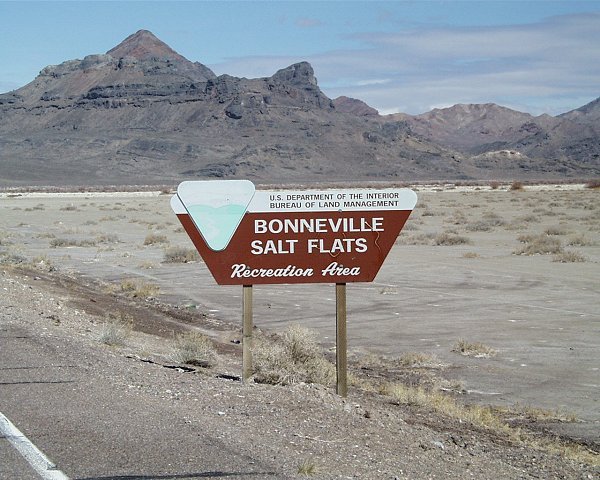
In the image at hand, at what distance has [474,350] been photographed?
14445 millimetres

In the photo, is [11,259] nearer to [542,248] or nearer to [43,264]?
[43,264]

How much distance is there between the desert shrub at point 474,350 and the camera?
47.0 feet

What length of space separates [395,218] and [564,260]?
20.6m

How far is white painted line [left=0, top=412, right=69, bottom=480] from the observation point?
6074 millimetres

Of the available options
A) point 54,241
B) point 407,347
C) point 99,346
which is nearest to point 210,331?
point 407,347

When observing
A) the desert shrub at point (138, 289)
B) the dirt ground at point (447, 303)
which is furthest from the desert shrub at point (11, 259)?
the desert shrub at point (138, 289)

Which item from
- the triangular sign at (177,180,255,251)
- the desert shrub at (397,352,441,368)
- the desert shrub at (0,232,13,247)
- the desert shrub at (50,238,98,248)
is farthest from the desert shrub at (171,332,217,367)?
the desert shrub at (50,238,98,248)

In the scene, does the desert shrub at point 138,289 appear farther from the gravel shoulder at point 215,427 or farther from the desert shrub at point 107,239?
the desert shrub at point 107,239

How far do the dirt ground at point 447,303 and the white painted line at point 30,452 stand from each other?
5.71 metres

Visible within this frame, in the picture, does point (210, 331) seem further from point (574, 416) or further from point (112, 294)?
point (574, 416)

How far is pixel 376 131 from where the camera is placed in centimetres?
19625

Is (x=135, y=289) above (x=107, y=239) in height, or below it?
below

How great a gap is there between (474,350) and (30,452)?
30.3 ft

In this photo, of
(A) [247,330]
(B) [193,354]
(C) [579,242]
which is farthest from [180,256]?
(A) [247,330]
